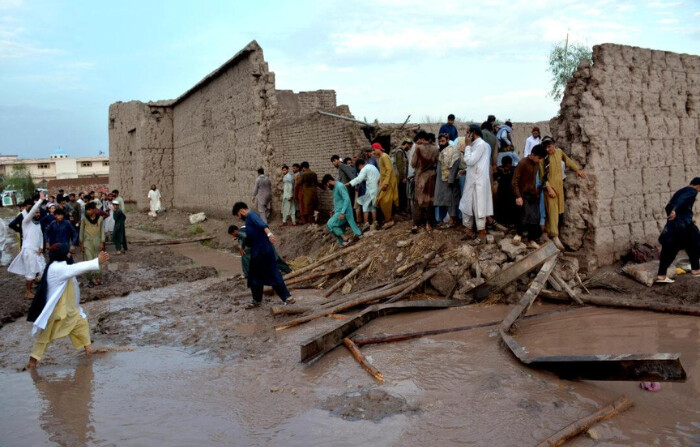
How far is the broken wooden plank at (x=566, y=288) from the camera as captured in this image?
23.0 ft

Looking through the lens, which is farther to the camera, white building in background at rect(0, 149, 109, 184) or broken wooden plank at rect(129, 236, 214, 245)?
white building in background at rect(0, 149, 109, 184)

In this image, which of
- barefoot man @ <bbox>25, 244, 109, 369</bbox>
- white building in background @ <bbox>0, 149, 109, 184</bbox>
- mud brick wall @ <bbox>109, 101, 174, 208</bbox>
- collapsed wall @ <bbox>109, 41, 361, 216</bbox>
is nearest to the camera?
barefoot man @ <bbox>25, 244, 109, 369</bbox>

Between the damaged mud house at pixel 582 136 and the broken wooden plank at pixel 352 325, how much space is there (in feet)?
7.90

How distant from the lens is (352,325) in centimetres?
654

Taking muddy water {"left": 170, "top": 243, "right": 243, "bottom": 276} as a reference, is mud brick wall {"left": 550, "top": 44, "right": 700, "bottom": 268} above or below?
above

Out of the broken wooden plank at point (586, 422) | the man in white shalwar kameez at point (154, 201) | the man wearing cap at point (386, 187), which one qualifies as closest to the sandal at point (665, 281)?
the broken wooden plank at point (586, 422)

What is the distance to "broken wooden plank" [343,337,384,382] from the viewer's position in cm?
526

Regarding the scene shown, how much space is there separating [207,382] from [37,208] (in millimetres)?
6785

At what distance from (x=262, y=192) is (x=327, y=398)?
958cm

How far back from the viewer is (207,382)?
18.0 feet

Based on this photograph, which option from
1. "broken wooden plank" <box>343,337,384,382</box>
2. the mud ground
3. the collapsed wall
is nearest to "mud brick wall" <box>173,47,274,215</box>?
the collapsed wall

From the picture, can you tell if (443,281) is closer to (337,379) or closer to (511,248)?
(511,248)

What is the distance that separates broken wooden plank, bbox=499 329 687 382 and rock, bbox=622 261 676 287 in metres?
3.26

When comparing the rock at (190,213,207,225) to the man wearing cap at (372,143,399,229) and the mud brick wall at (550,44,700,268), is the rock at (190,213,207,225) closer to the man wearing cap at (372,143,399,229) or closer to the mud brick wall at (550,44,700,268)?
the man wearing cap at (372,143,399,229)
